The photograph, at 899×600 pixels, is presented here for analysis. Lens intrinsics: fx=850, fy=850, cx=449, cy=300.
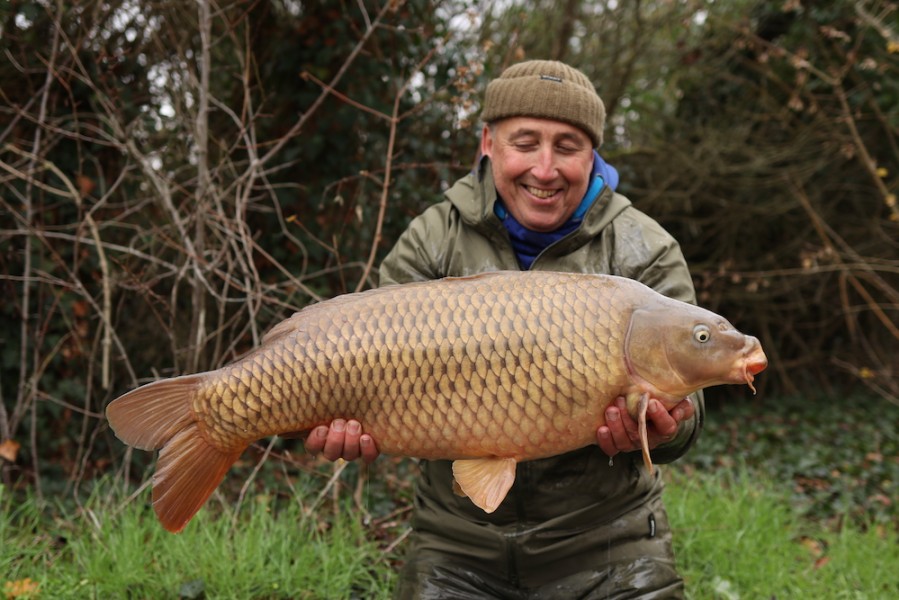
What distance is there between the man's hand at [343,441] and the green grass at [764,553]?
1361mm

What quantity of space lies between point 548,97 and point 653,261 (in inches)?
17.8

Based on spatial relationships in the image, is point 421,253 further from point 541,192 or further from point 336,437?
point 336,437

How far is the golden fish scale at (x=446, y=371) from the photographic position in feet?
5.12

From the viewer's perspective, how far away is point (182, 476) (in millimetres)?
1655

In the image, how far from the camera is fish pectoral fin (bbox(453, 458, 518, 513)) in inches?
62.9

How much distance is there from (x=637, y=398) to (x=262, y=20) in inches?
104

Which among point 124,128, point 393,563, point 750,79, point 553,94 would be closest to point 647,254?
point 553,94

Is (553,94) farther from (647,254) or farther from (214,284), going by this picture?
(214,284)

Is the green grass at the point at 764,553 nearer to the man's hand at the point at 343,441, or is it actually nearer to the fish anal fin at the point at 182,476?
the man's hand at the point at 343,441

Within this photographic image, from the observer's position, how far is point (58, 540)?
287 centimetres

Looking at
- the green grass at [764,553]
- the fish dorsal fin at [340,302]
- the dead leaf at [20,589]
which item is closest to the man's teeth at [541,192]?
the fish dorsal fin at [340,302]

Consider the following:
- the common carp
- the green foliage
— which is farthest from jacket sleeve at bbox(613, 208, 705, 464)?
the green foliage

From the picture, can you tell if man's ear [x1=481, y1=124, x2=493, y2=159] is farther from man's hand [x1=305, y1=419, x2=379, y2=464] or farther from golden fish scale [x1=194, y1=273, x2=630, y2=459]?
man's hand [x1=305, y1=419, x2=379, y2=464]

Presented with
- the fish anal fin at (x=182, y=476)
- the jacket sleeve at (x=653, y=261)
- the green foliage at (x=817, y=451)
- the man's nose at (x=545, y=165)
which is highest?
the man's nose at (x=545, y=165)
